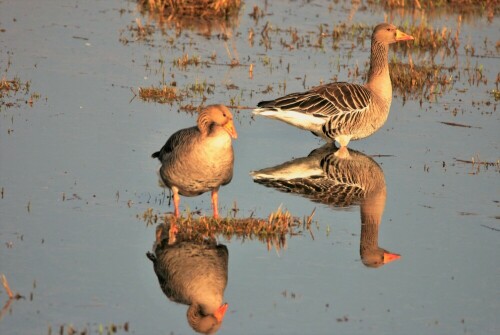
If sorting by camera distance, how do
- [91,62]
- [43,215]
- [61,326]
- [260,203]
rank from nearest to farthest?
[61,326]
[43,215]
[260,203]
[91,62]

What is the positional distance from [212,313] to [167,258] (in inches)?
50.4

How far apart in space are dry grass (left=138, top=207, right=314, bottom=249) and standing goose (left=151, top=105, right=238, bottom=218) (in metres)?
0.34

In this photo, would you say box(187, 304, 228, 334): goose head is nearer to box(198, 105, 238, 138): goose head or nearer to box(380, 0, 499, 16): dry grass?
box(198, 105, 238, 138): goose head

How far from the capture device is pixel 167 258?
8.59 m

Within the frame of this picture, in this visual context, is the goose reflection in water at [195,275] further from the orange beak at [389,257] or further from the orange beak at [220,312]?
the orange beak at [389,257]

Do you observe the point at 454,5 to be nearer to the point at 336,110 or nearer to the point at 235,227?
the point at 336,110

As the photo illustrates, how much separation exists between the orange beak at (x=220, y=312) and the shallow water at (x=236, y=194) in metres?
0.08

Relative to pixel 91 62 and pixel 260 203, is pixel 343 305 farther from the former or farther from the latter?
pixel 91 62

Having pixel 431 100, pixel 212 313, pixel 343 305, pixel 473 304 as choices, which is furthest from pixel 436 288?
pixel 431 100

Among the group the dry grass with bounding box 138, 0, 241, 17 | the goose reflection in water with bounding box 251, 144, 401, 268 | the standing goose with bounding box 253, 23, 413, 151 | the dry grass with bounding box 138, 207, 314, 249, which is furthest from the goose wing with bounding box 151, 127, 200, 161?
the dry grass with bounding box 138, 0, 241, 17

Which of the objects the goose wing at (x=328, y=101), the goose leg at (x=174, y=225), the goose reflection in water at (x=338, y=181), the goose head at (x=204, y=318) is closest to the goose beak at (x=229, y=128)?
the goose leg at (x=174, y=225)

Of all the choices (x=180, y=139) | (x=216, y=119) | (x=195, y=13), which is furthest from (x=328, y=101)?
(x=195, y=13)

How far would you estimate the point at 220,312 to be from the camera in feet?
24.4

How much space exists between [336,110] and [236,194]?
2.96 meters
